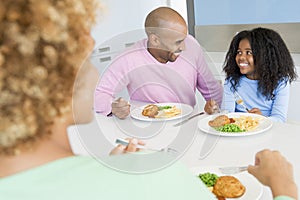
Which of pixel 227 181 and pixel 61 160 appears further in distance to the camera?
pixel 227 181

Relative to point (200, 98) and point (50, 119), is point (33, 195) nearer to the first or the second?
point (50, 119)

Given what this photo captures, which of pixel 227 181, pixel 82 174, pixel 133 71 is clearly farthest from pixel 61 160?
pixel 133 71

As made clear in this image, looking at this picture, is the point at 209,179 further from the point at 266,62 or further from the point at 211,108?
the point at 266,62

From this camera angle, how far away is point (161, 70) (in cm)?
188

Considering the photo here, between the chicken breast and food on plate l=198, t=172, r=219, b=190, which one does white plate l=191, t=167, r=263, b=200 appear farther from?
the chicken breast

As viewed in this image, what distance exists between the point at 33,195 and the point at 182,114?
1.06 m

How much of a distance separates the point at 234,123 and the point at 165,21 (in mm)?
664

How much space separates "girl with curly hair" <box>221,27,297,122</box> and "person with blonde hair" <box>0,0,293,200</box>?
4.41ft

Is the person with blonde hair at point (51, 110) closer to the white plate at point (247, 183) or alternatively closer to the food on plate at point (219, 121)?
the white plate at point (247, 183)

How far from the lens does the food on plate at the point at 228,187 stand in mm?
825

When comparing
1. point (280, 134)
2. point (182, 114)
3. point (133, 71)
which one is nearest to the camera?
point (280, 134)

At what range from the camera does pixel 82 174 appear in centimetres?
48

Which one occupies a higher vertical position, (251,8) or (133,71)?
(251,8)

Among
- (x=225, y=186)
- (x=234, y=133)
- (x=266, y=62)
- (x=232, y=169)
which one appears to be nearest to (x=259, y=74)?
(x=266, y=62)
